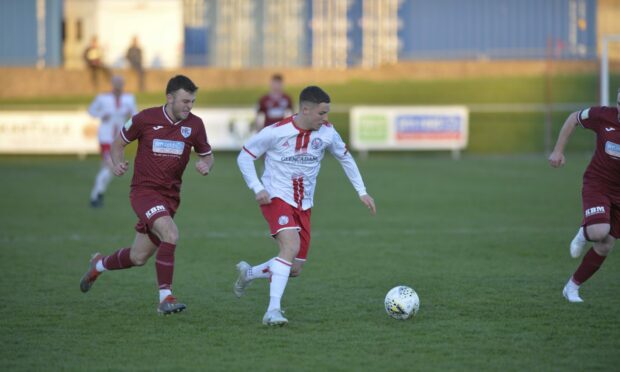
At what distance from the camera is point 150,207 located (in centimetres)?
772

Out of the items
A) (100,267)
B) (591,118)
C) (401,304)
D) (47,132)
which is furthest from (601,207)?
(47,132)

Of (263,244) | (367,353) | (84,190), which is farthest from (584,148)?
(367,353)

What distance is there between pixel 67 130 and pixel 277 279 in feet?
71.6

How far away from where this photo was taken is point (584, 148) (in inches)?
1170

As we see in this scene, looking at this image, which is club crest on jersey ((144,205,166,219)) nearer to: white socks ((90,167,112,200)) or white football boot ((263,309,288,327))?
white football boot ((263,309,288,327))

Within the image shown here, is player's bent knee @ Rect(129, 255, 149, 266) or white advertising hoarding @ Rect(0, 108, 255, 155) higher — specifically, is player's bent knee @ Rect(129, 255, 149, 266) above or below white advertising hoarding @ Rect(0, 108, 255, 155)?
below

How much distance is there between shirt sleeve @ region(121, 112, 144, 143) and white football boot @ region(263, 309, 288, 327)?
1.88m

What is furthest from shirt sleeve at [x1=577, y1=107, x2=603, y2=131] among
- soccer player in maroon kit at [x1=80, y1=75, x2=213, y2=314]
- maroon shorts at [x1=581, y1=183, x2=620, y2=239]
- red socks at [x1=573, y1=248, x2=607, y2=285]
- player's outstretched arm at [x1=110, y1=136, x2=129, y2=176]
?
player's outstretched arm at [x1=110, y1=136, x2=129, y2=176]

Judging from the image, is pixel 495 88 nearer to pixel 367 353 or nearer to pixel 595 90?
pixel 595 90

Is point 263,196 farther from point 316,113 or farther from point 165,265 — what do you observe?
point 165,265

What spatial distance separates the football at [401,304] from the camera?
7.37 metres

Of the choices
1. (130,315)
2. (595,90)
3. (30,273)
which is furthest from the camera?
(595,90)

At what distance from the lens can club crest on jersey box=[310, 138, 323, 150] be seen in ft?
24.9

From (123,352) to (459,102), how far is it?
2798 cm
